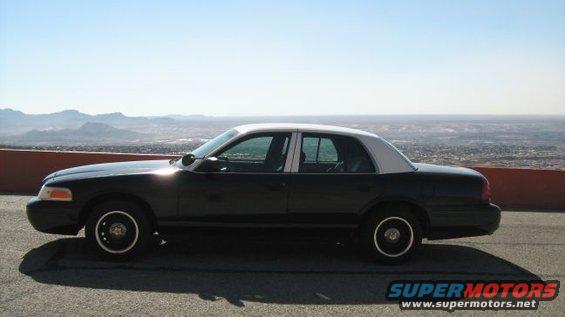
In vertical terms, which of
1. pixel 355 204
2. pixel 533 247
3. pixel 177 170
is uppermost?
pixel 177 170

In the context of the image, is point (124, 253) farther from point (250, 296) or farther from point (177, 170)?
point (250, 296)

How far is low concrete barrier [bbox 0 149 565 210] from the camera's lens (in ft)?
34.9

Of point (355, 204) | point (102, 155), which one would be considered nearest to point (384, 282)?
point (355, 204)

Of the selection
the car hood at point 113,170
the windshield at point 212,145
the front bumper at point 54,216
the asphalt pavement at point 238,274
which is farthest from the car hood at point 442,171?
the front bumper at point 54,216

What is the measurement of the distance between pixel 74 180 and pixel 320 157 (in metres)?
2.60

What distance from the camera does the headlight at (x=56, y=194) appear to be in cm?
551

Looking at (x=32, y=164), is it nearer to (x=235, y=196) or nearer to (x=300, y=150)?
(x=235, y=196)

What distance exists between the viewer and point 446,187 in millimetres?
5840

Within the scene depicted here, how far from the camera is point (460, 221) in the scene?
5812mm

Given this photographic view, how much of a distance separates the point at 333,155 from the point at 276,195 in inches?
31.2

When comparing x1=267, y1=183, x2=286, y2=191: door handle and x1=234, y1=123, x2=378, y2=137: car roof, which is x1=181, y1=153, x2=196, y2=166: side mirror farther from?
x1=267, y1=183, x2=286, y2=191: door handle

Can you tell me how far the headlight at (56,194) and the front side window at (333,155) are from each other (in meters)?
2.45

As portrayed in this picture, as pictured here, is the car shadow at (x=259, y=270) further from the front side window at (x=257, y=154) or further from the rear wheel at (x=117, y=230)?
the front side window at (x=257, y=154)

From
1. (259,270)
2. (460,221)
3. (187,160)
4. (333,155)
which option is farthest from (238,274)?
(460,221)
